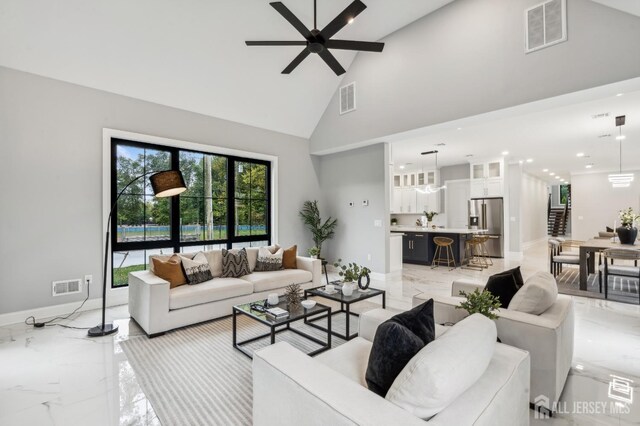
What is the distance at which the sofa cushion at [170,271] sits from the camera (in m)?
3.64

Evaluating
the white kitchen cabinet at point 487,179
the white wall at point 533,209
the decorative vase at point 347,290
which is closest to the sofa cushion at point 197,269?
the decorative vase at point 347,290

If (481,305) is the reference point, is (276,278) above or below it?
below

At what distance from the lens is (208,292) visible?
3.67m

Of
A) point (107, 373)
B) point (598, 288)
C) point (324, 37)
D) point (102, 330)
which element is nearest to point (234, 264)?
point (102, 330)

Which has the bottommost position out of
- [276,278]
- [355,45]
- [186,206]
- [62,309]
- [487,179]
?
[62,309]

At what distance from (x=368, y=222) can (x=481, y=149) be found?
390 centimetres

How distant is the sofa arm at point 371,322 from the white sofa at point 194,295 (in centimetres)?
222

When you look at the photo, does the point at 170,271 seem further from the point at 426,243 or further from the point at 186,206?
the point at 426,243

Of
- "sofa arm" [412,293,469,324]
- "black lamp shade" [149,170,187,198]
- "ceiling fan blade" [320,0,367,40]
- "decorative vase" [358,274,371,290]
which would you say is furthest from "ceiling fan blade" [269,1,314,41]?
"sofa arm" [412,293,469,324]

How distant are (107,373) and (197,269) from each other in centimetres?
151

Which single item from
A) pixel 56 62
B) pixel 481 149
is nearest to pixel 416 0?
pixel 481 149

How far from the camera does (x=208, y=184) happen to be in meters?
5.49

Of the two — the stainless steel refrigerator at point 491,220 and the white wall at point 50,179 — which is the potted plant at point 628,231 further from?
the white wall at point 50,179

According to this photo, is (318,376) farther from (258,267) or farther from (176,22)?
(176,22)
